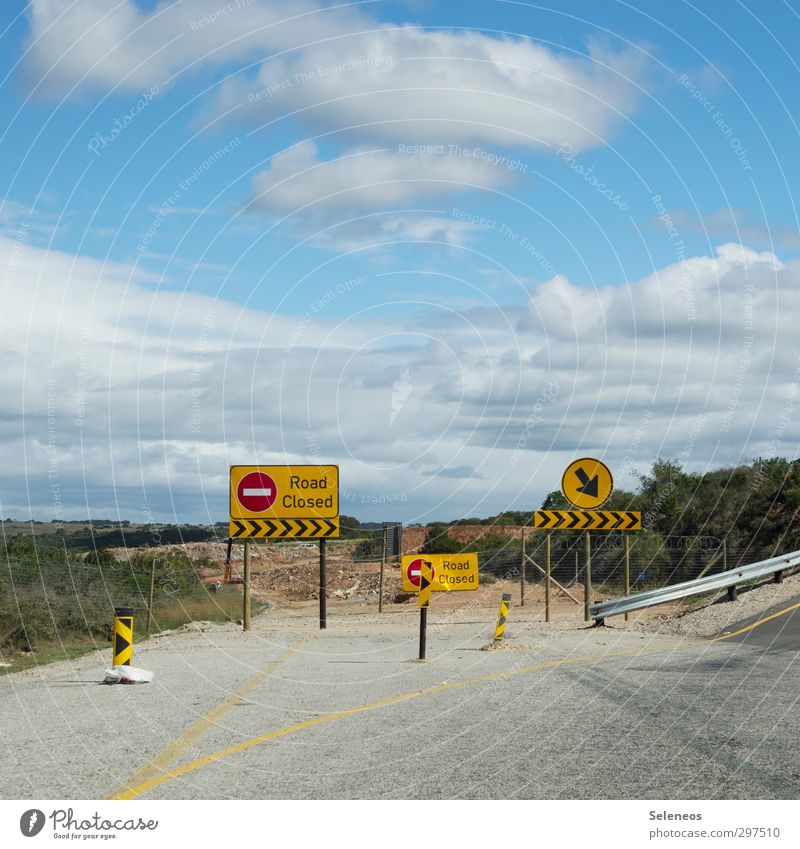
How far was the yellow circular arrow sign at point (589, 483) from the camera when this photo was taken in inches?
1050

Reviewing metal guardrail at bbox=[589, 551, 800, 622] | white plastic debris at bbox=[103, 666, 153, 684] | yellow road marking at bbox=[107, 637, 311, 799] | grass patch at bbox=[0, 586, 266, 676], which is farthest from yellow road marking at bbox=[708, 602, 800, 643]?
grass patch at bbox=[0, 586, 266, 676]

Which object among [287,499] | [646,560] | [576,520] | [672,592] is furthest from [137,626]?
[646,560]

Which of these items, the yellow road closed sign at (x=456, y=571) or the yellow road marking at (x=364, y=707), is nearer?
the yellow road marking at (x=364, y=707)

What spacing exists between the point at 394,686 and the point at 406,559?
14065mm

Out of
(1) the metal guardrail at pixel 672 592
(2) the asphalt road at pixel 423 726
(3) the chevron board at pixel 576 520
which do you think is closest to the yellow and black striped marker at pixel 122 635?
(2) the asphalt road at pixel 423 726

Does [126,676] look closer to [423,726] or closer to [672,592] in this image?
[423,726]

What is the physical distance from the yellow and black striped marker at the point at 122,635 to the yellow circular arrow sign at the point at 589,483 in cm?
1322

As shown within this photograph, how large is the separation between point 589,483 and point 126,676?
14.5 m

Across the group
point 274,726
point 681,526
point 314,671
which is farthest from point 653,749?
point 681,526

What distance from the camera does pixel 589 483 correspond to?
88.1ft

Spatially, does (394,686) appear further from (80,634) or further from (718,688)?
(80,634)

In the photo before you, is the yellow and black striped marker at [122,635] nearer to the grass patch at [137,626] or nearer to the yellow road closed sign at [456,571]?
the grass patch at [137,626]

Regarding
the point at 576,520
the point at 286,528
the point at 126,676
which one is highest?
the point at 576,520

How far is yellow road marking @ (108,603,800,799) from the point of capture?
8257mm
